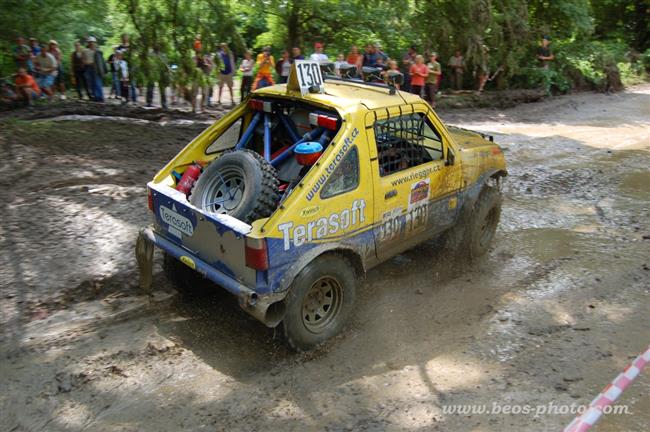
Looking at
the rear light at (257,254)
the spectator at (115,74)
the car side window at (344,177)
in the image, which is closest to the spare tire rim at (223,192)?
the rear light at (257,254)

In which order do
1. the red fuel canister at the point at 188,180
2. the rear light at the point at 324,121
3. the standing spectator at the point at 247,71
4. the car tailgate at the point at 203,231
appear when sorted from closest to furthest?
the car tailgate at the point at 203,231 → the rear light at the point at 324,121 → the red fuel canister at the point at 188,180 → the standing spectator at the point at 247,71

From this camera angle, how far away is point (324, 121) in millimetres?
4996

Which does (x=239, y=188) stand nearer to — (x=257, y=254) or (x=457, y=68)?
(x=257, y=254)

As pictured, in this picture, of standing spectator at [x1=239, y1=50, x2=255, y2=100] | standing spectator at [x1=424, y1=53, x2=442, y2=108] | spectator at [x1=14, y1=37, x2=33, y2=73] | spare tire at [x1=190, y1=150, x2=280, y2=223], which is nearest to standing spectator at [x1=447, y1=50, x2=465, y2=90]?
standing spectator at [x1=424, y1=53, x2=442, y2=108]

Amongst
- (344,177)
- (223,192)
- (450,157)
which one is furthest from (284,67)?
(344,177)

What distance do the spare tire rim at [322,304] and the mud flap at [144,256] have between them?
1.54 metres

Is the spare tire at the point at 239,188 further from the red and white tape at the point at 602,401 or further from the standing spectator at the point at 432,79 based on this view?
the standing spectator at the point at 432,79

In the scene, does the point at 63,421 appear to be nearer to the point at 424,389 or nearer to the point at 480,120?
the point at 424,389

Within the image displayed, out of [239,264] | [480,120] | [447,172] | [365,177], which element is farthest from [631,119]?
[239,264]

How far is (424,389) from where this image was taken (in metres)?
4.43

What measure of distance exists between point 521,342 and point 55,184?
5854mm

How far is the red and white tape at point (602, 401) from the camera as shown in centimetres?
361

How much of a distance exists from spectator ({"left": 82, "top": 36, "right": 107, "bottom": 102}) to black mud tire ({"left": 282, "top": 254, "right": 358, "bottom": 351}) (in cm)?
1038

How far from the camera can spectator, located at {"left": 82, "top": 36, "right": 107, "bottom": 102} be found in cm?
1310
